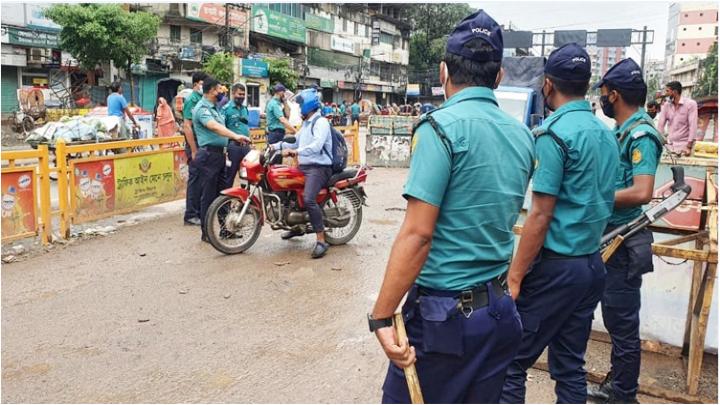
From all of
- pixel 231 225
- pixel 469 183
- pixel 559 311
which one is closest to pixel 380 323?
pixel 469 183

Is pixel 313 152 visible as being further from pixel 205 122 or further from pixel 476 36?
pixel 476 36

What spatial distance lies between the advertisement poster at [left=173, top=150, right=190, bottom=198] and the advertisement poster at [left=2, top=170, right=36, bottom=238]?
2.64 m

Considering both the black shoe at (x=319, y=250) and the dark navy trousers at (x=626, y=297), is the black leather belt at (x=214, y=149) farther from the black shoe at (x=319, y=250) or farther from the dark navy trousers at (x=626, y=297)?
the dark navy trousers at (x=626, y=297)

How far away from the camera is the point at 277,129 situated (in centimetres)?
1050

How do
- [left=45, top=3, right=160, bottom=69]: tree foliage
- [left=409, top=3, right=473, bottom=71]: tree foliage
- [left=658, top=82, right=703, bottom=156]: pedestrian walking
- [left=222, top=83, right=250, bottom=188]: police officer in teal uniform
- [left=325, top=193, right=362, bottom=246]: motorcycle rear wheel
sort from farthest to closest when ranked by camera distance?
[left=409, top=3, right=473, bottom=71]: tree foliage < [left=45, top=3, right=160, bottom=69]: tree foliage < [left=658, top=82, right=703, bottom=156]: pedestrian walking < [left=222, top=83, right=250, bottom=188]: police officer in teal uniform < [left=325, top=193, right=362, bottom=246]: motorcycle rear wheel

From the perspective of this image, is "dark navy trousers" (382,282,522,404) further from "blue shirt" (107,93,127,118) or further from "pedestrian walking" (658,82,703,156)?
"blue shirt" (107,93,127,118)

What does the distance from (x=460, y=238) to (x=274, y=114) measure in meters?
8.83

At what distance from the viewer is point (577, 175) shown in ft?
8.28

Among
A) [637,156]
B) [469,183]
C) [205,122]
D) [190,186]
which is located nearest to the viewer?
[469,183]

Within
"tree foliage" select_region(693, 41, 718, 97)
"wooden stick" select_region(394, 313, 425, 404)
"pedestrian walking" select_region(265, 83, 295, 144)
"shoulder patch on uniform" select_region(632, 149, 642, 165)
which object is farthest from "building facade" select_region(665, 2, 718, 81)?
"wooden stick" select_region(394, 313, 425, 404)

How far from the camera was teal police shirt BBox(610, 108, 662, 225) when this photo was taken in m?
2.91

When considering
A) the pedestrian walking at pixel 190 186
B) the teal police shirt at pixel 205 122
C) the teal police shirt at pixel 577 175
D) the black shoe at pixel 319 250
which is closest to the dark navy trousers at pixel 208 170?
the teal police shirt at pixel 205 122

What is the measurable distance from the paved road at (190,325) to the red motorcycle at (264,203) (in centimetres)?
24

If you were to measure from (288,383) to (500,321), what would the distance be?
6.00 ft
